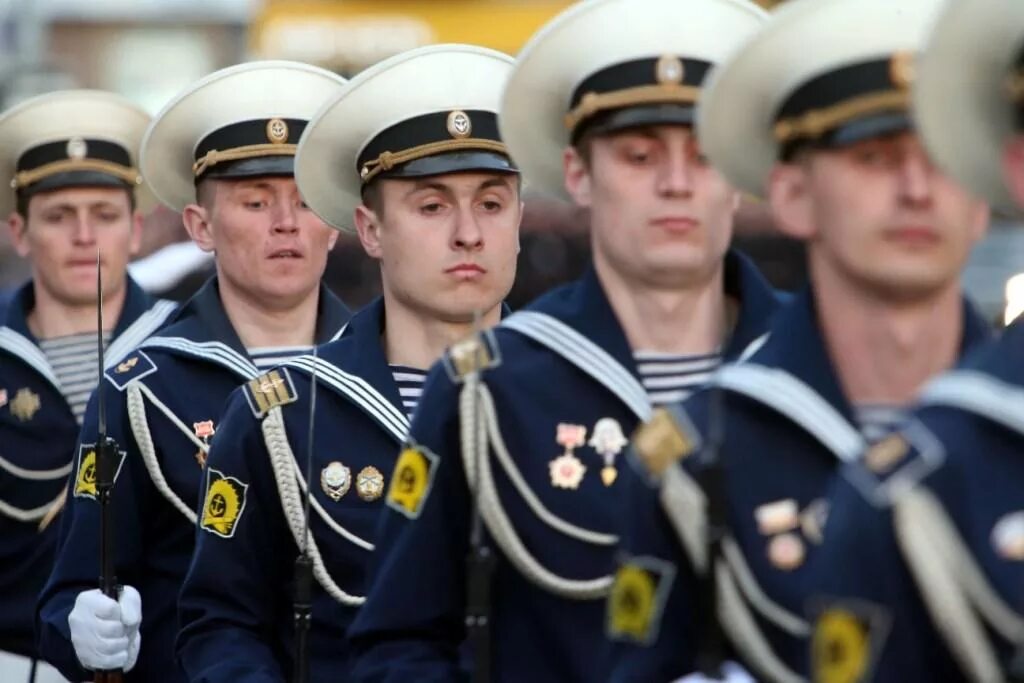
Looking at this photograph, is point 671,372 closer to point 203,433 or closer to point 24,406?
point 203,433

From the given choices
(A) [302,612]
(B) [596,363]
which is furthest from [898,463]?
(A) [302,612]

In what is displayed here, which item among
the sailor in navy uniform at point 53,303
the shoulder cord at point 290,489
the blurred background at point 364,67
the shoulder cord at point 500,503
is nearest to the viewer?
the shoulder cord at point 500,503

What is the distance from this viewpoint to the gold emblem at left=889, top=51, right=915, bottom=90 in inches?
187

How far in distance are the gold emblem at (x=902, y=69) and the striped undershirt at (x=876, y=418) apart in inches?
21.7

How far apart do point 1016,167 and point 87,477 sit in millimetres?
3718

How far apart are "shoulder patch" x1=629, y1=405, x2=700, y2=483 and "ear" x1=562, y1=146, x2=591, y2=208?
849 millimetres

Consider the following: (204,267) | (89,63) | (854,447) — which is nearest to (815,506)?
(854,447)

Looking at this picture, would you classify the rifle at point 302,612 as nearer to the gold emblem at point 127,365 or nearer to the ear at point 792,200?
the gold emblem at point 127,365

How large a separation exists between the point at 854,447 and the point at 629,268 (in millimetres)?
1025

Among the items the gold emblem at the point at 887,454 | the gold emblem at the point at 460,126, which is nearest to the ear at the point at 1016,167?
the gold emblem at the point at 887,454

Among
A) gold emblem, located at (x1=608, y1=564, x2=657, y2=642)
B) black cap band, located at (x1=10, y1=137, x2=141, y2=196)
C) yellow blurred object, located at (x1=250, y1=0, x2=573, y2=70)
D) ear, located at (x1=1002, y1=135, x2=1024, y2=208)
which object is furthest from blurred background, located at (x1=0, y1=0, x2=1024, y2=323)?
ear, located at (x1=1002, y1=135, x2=1024, y2=208)

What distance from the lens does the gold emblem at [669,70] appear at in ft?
18.6

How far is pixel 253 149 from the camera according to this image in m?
8.05

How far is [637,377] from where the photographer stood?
575 centimetres
